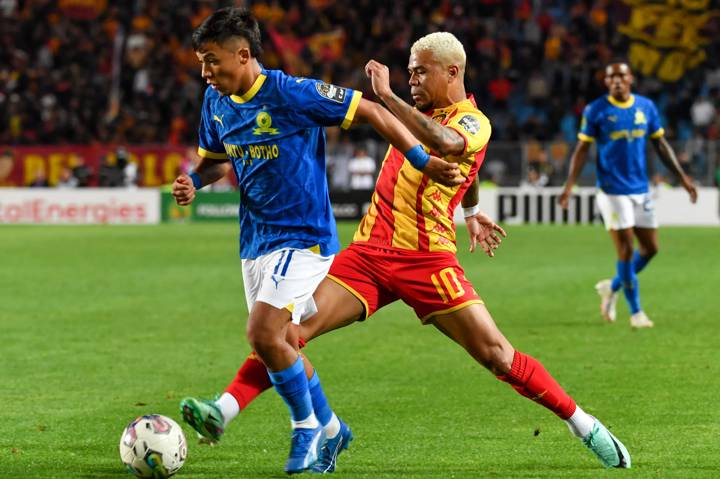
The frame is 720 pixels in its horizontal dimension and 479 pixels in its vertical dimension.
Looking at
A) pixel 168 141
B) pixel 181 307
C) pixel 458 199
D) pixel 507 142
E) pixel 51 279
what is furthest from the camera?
pixel 168 141

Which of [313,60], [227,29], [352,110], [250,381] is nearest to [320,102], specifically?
[352,110]

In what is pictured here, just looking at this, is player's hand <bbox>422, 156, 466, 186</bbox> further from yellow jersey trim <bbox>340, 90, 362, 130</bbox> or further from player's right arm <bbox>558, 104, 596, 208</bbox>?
player's right arm <bbox>558, 104, 596, 208</bbox>

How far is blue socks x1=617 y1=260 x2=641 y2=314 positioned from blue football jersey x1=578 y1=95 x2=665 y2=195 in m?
0.72

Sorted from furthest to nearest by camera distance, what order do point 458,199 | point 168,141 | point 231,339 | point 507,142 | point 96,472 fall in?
point 168,141 < point 507,142 < point 231,339 < point 458,199 < point 96,472

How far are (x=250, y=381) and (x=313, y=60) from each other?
90.7ft

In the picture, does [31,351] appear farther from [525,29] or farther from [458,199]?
[525,29]

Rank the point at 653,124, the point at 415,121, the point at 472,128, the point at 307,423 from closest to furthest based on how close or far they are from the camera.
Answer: the point at 415,121, the point at 307,423, the point at 472,128, the point at 653,124

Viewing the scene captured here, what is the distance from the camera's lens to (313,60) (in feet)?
109

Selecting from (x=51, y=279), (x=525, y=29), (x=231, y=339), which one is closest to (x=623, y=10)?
(x=525, y=29)

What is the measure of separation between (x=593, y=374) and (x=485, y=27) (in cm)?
2433

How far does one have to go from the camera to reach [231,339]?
11.4m

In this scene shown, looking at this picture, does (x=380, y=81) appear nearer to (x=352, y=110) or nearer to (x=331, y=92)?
(x=352, y=110)

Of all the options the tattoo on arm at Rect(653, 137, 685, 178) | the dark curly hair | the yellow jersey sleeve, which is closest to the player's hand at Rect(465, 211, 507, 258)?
the yellow jersey sleeve

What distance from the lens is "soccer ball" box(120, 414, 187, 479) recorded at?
224 inches
